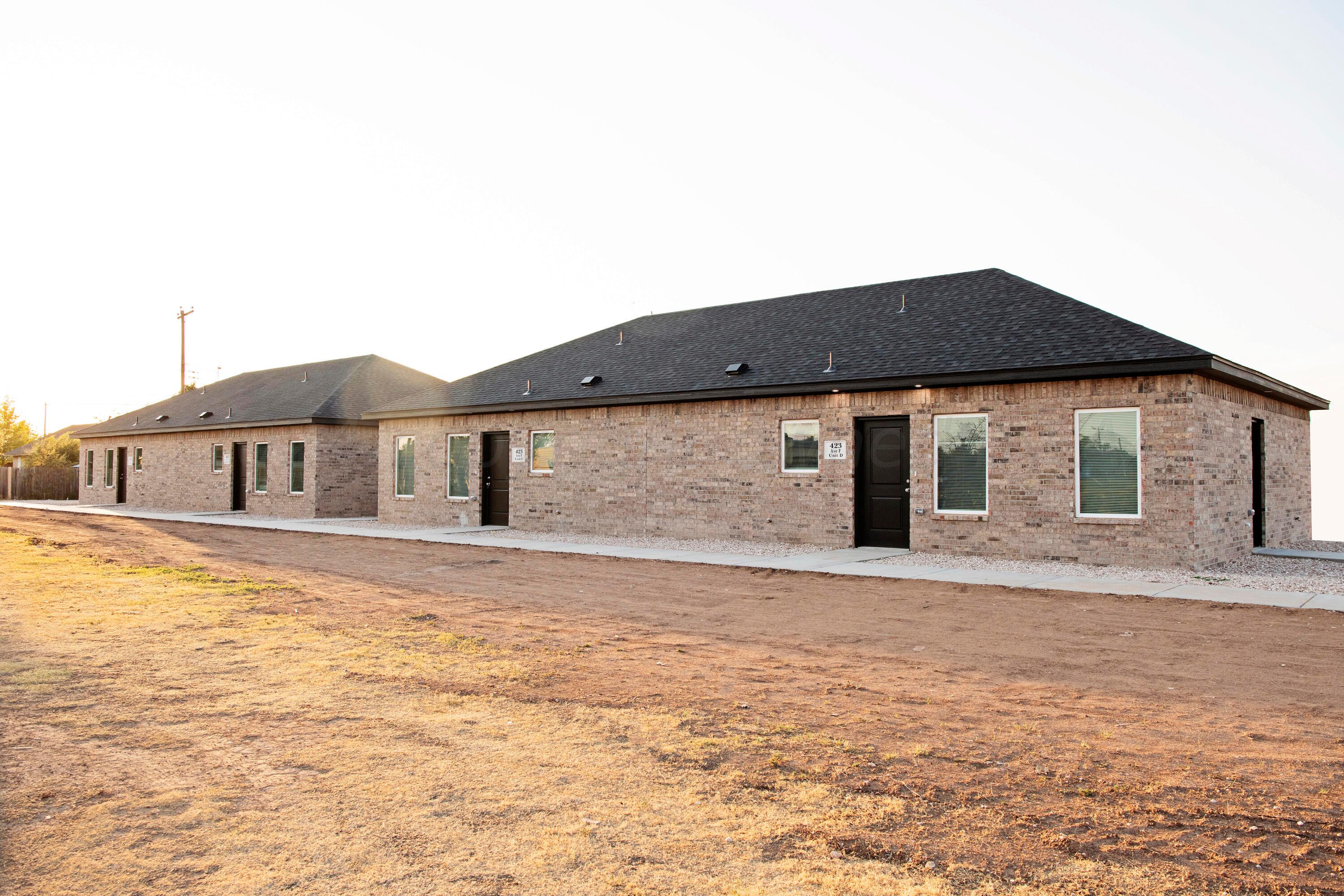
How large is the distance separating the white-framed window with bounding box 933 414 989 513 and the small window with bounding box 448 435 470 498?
1197 cm

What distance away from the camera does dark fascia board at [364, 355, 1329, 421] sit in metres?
12.6

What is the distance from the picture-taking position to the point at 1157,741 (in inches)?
191

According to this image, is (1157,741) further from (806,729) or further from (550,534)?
(550,534)

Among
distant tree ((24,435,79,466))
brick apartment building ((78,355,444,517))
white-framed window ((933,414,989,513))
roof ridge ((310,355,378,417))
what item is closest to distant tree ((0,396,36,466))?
distant tree ((24,435,79,466))

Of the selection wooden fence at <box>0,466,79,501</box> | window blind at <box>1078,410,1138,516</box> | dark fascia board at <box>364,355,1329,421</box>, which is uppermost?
dark fascia board at <box>364,355,1329,421</box>

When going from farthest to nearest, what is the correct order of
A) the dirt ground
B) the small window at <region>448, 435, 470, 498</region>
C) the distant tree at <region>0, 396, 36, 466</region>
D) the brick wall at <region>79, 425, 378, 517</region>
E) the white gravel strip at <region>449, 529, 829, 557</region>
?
the distant tree at <region>0, 396, 36, 466</region>, the brick wall at <region>79, 425, 378, 517</region>, the small window at <region>448, 435, 470, 498</region>, the white gravel strip at <region>449, 529, 829, 557</region>, the dirt ground

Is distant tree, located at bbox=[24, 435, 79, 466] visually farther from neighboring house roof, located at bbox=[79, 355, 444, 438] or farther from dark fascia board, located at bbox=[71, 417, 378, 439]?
dark fascia board, located at bbox=[71, 417, 378, 439]

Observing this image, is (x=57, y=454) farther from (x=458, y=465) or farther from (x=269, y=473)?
(x=458, y=465)

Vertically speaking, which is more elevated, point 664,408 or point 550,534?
point 664,408

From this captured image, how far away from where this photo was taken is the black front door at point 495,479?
21469 millimetres

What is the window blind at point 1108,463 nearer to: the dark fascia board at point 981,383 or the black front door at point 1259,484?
the dark fascia board at point 981,383

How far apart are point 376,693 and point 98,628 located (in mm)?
4009

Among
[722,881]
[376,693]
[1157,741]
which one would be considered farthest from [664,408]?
[722,881]

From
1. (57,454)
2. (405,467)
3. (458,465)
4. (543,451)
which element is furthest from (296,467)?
(57,454)
